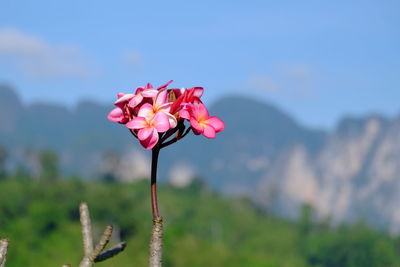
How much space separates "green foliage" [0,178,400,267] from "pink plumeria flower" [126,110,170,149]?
2633 inches

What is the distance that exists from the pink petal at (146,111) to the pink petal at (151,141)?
0.10 meters

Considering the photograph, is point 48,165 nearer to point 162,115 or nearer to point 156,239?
point 162,115

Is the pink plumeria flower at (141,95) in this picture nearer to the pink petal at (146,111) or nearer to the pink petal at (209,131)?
the pink petal at (146,111)

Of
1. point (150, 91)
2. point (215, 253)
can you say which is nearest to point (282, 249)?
point (215, 253)

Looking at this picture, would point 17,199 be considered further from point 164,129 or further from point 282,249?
point 164,129

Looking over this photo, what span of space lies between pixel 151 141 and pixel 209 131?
7.5 inches

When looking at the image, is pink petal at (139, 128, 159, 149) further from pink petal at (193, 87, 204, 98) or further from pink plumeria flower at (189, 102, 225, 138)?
pink petal at (193, 87, 204, 98)

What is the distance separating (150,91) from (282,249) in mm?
145733

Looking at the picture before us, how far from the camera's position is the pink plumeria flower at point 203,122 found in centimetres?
299

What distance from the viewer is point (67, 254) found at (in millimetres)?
99875

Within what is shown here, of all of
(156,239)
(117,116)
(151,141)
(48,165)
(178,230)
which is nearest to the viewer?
(156,239)

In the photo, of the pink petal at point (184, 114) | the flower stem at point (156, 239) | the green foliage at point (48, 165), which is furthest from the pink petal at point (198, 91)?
the green foliage at point (48, 165)

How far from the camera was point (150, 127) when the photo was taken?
2957mm

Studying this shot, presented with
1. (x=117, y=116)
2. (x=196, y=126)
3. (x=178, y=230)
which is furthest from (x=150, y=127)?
(x=178, y=230)
